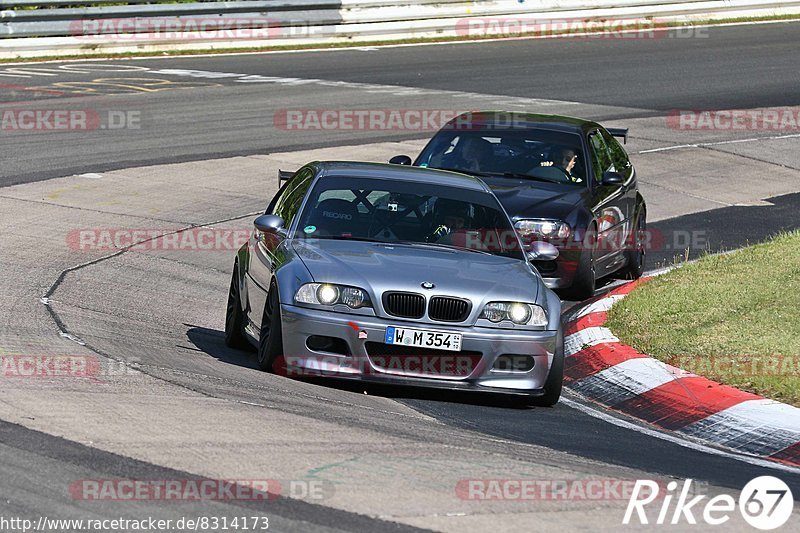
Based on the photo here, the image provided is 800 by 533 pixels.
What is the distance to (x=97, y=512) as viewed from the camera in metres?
5.42

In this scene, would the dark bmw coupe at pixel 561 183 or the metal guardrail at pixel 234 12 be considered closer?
the dark bmw coupe at pixel 561 183

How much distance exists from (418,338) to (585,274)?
441cm

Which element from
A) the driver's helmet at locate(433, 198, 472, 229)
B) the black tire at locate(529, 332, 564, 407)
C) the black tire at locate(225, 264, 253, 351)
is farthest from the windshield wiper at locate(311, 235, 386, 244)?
the black tire at locate(529, 332, 564, 407)

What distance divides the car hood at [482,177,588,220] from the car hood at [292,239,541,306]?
300cm

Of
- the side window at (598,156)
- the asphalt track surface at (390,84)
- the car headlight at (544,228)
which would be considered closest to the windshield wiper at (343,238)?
the car headlight at (544,228)

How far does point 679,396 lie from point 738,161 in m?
12.2

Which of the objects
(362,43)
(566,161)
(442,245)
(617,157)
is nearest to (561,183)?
(566,161)

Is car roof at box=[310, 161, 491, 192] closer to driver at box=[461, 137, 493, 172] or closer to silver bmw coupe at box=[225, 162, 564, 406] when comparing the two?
silver bmw coupe at box=[225, 162, 564, 406]

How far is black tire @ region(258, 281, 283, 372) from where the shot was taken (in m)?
8.57

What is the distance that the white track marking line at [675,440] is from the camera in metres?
7.41

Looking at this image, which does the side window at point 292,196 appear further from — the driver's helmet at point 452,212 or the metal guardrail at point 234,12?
the metal guardrail at point 234,12

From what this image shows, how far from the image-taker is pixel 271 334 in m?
8.63

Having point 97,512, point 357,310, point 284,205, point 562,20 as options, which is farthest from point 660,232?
point 562,20

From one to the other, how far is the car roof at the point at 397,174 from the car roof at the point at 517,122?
11.2ft
